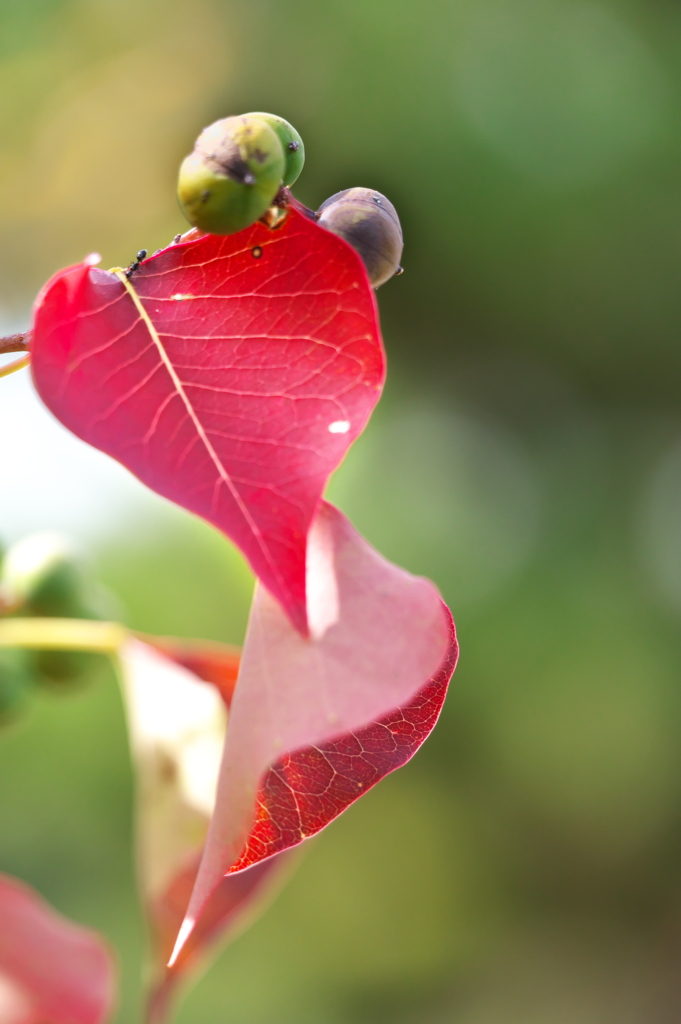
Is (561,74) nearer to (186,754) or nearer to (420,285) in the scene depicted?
(420,285)

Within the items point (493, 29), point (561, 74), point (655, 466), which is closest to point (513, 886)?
point (655, 466)

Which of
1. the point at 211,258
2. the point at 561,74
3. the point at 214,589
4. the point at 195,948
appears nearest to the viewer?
the point at 211,258

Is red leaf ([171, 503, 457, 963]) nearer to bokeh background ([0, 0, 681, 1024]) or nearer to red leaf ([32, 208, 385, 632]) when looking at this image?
red leaf ([32, 208, 385, 632])

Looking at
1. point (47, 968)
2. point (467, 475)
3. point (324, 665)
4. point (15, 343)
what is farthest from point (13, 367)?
point (467, 475)

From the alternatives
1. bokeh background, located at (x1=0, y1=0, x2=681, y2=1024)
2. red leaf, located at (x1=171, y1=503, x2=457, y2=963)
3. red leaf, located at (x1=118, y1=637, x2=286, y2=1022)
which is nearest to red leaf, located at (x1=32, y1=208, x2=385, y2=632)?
red leaf, located at (x1=171, y1=503, x2=457, y2=963)

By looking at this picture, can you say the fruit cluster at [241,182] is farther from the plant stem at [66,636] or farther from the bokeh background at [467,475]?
the bokeh background at [467,475]

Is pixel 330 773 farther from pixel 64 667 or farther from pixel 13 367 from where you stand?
pixel 64 667
